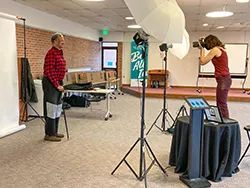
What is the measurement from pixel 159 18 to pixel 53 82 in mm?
2194

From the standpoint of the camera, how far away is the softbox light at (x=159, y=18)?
225cm

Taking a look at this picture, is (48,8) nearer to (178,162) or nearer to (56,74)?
(56,74)

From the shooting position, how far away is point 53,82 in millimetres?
3898

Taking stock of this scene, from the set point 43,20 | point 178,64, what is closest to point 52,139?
point 43,20

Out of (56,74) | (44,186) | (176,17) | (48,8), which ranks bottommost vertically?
(44,186)

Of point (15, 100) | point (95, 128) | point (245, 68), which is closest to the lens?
point (15, 100)

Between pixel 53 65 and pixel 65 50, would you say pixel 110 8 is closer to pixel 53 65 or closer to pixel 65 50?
pixel 65 50

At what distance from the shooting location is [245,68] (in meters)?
10.4

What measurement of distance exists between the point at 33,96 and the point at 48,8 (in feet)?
7.37

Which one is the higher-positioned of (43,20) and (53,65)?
(43,20)

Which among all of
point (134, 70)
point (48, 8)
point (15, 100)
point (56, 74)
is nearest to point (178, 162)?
point (56, 74)

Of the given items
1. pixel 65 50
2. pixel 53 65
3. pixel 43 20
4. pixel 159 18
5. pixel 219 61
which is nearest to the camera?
pixel 159 18

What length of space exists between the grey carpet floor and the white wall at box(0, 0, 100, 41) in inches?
95.6

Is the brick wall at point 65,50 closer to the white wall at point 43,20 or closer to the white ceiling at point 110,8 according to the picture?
the white wall at point 43,20
